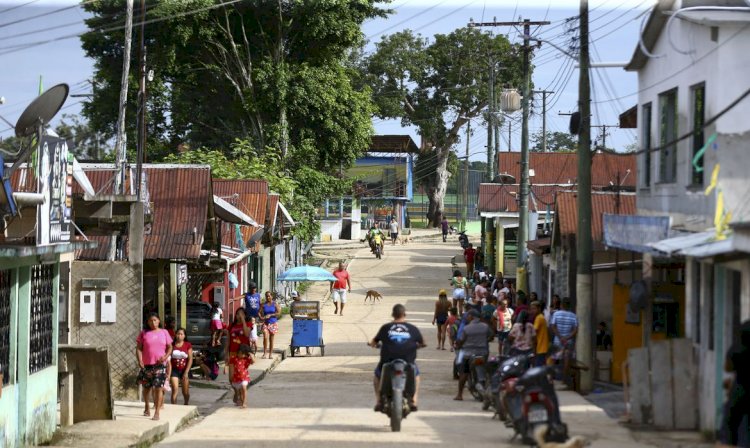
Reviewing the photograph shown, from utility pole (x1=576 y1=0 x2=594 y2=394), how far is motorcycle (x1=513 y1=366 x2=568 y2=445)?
7.62 meters

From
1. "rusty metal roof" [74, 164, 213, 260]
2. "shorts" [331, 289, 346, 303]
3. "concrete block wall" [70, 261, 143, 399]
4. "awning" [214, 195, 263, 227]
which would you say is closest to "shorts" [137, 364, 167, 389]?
"concrete block wall" [70, 261, 143, 399]

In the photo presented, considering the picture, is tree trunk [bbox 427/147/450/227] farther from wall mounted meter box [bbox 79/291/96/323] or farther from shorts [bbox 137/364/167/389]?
shorts [bbox 137/364/167/389]

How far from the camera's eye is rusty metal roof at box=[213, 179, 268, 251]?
113 ft

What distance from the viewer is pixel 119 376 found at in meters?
19.8

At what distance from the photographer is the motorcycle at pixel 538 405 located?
42.4ft

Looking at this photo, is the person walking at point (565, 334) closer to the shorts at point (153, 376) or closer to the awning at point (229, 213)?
the shorts at point (153, 376)

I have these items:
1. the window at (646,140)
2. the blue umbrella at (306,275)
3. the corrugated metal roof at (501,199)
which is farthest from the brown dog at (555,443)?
the corrugated metal roof at (501,199)

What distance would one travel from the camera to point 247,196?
116 feet

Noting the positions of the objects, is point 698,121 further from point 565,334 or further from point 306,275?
point 306,275

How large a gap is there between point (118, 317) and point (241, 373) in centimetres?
231

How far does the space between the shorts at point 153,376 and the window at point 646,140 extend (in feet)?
28.7

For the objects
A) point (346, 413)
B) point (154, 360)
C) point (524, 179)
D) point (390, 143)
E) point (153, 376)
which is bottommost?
point (346, 413)

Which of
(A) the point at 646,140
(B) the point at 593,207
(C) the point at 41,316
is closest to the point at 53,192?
(C) the point at 41,316

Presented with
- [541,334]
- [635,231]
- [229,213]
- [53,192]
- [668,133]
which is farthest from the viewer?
[229,213]
